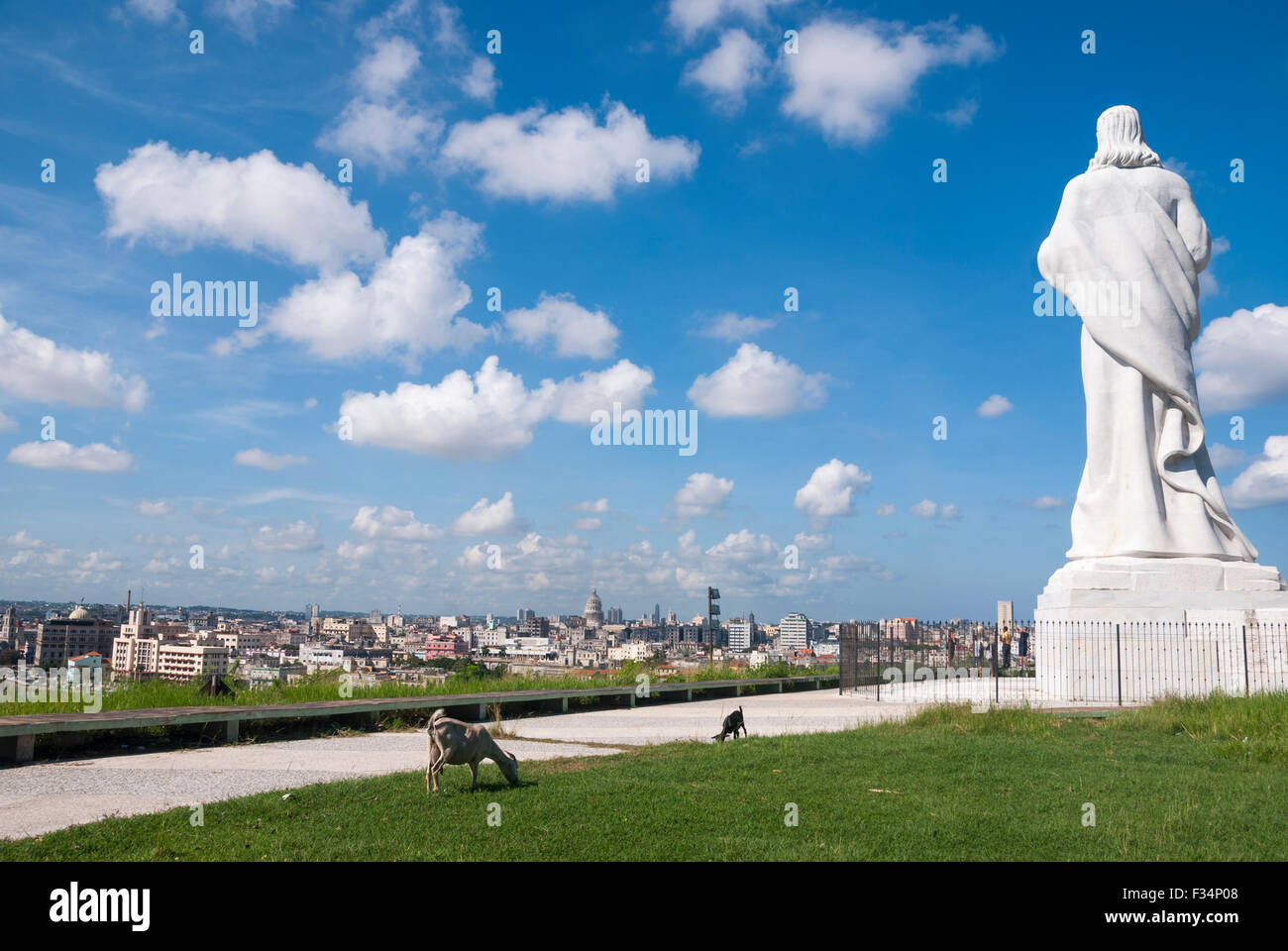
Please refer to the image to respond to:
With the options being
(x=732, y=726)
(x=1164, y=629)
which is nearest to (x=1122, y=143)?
(x=1164, y=629)

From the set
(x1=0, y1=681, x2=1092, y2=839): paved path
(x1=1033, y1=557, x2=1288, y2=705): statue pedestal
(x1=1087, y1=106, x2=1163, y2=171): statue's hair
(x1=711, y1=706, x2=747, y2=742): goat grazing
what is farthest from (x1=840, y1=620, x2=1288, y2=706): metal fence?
(x1=1087, y1=106, x2=1163, y2=171): statue's hair

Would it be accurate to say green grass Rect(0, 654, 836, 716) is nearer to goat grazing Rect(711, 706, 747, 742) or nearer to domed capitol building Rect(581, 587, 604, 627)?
goat grazing Rect(711, 706, 747, 742)

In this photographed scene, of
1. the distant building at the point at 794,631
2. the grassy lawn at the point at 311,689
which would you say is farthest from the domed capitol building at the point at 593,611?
the grassy lawn at the point at 311,689

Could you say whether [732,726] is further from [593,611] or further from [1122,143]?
[593,611]

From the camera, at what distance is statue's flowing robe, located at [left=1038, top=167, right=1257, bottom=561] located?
18797 mm

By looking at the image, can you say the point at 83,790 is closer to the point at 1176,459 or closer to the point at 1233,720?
the point at 1233,720

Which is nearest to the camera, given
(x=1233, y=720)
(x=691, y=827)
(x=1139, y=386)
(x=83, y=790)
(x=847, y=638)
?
(x=691, y=827)

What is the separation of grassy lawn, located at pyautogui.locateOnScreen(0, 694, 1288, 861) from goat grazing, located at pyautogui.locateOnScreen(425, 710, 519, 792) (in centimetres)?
17

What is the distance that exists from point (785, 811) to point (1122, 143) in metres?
19.0

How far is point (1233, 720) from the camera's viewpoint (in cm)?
1125

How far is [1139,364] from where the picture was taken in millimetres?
18797
